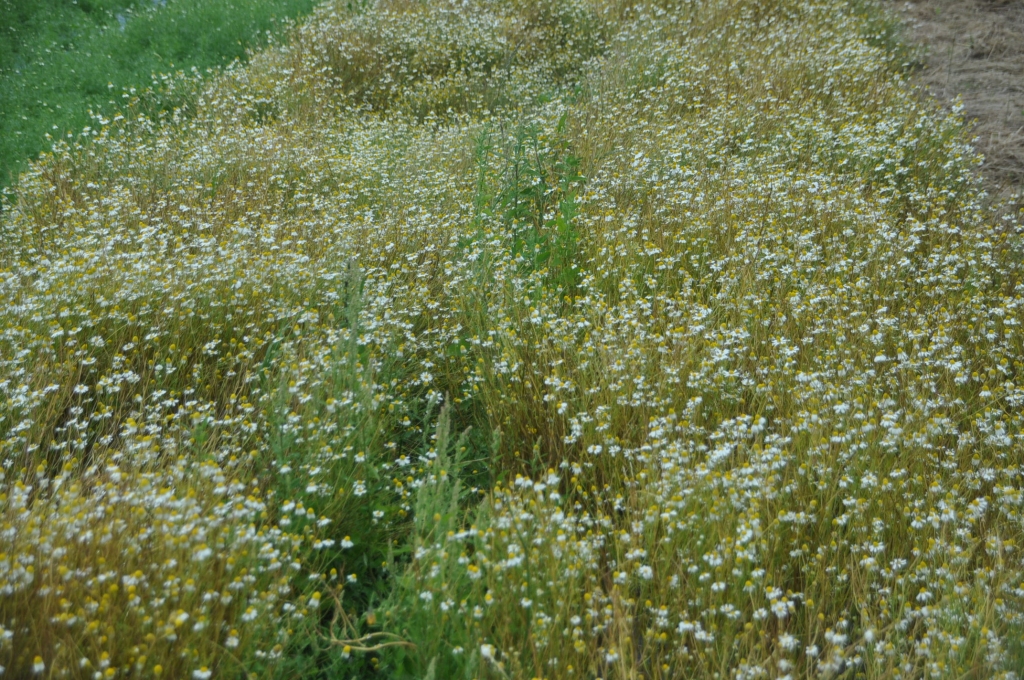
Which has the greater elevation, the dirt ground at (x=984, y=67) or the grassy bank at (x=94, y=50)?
the grassy bank at (x=94, y=50)

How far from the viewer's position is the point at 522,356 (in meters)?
3.69

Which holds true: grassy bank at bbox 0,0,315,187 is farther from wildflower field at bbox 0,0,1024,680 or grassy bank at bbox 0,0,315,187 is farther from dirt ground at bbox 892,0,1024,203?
dirt ground at bbox 892,0,1024,203

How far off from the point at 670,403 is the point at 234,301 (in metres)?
2.15

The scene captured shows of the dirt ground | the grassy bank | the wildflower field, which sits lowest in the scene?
the wildflower field

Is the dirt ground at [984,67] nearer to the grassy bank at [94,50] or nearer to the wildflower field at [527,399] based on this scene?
the wildflower field at [527,399]

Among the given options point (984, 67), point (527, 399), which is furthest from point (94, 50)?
point (984, 67)

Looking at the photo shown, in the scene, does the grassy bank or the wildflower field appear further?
the grassy bank

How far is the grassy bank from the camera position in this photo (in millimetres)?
7027

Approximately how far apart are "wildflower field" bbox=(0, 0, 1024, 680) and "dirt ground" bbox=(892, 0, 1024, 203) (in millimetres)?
466

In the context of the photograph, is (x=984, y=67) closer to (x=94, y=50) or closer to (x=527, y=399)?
(x=527, y=399)

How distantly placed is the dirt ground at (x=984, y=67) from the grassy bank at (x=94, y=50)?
7.34 meters

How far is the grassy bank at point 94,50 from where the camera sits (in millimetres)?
7027

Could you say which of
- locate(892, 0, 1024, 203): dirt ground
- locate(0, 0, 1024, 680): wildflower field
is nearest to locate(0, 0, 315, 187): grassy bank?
locate(0, 0, 1024, 680): wildflower field

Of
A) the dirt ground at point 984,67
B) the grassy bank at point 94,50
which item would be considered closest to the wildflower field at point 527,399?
the dirt ground at point 984,67
